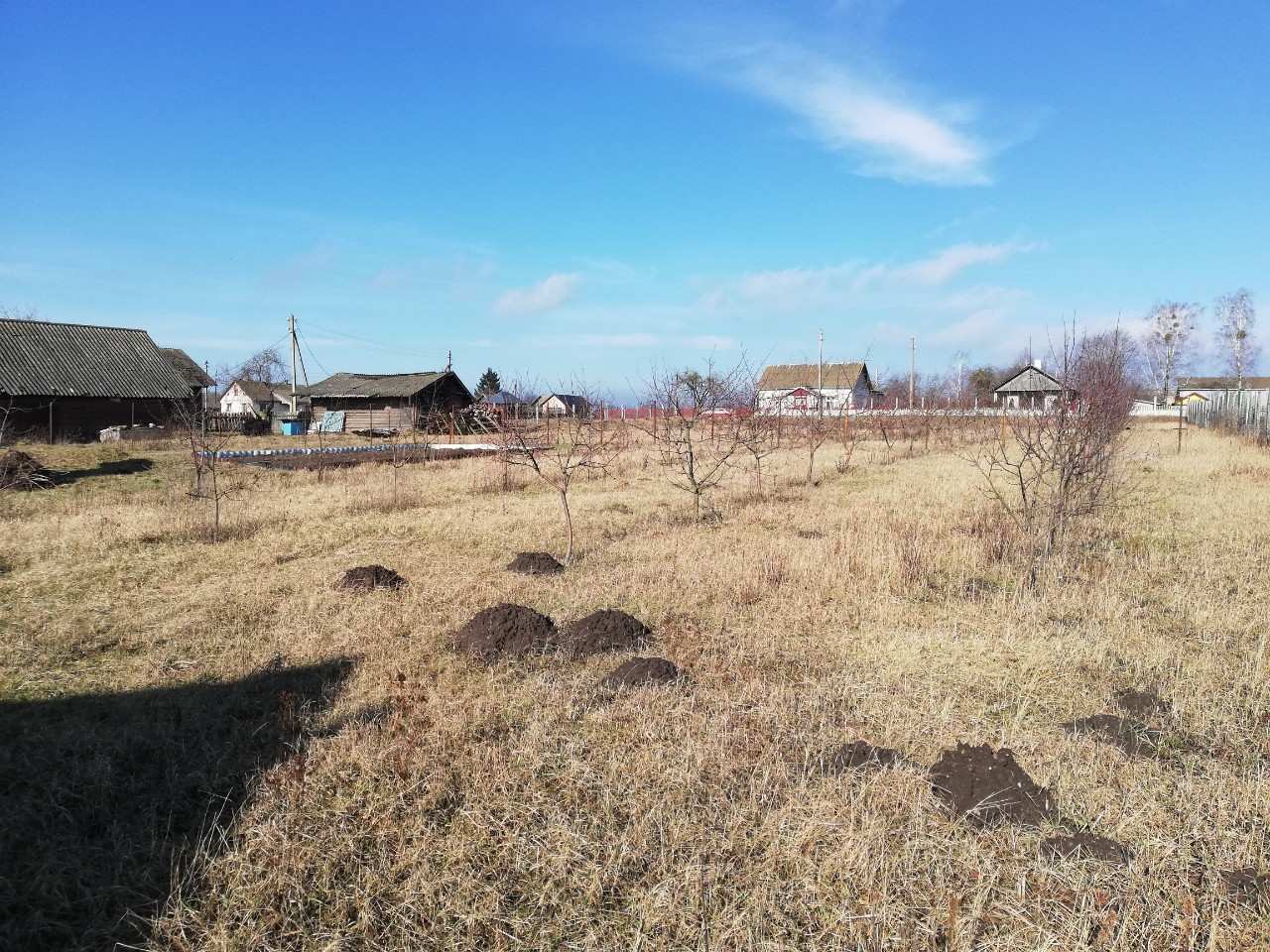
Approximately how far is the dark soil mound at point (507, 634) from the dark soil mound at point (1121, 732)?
3597 mm

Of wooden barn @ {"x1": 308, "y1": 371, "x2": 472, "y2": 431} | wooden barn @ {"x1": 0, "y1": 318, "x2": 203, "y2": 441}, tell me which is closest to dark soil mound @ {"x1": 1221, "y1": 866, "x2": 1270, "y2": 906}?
wooden barn @ {"x1": 0, "y1": 318, "x2": 203, "y2": 441}

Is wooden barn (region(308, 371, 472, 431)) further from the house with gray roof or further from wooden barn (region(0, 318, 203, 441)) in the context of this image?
the house with gray roof

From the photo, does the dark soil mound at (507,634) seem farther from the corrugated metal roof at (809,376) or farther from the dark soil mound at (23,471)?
the corrugated metal roof at (809,376)

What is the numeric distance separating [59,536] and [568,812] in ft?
34.4

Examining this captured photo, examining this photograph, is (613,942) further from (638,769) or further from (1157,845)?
(1157,845)

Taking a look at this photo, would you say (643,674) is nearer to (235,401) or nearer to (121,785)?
(121,785)

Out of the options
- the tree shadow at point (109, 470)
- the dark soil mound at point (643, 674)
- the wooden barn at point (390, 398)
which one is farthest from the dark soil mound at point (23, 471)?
the wooden barn at point (390, 398)

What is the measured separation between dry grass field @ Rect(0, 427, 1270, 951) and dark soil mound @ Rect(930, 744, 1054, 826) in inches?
3.7

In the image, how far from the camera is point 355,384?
131ft

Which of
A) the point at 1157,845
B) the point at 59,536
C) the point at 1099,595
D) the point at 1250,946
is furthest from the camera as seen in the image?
the point at 59,536

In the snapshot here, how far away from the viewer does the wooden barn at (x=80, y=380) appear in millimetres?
24906

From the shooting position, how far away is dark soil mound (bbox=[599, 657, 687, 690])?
4.93 m

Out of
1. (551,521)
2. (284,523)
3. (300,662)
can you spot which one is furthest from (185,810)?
(284,523)

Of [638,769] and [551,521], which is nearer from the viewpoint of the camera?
[638,769]
